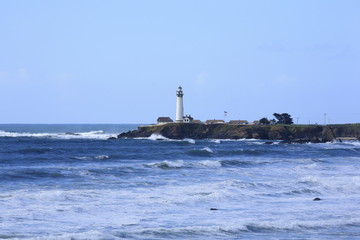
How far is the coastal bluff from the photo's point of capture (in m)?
104

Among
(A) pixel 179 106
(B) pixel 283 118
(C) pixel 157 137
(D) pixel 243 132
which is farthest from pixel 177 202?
(B) pixel 283 118

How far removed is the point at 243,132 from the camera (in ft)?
347

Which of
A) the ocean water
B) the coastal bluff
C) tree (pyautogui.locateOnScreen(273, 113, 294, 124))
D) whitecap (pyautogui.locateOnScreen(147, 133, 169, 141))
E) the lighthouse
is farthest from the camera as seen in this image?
tree (pyautogui.locateOnScreen(273, 113, 294, 124))

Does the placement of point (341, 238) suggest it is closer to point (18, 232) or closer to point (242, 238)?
point (242, 238)

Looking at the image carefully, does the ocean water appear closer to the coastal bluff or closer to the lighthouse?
the coastal bluff

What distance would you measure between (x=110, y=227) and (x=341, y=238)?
25.0ft

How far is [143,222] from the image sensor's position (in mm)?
21953

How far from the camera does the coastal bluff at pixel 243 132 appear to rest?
10394 cm

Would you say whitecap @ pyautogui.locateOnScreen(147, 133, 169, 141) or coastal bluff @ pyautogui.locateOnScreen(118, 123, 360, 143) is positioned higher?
coastal bluff @ pyautogui.locateOnScreen(118, 123, 360, 143)

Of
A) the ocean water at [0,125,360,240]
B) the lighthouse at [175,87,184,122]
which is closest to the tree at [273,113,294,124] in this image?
the lighthouse at [175,87,184,122]

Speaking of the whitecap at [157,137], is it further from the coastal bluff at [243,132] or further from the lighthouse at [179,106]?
the lighthouse at [179,106]

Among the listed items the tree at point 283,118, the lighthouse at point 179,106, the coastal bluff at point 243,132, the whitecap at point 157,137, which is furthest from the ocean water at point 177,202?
the tree at point 283,118

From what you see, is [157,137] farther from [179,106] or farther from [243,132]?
[243,132]

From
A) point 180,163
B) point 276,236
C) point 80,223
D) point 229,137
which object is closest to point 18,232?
point 80,223
